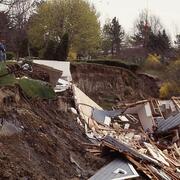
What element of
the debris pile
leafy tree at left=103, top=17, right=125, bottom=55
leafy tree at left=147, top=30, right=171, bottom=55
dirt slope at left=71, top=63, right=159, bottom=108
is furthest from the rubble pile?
leafy tree at left=103, top=17, right=125, bottom=55

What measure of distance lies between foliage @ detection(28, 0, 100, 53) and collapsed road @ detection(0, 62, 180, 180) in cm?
1780

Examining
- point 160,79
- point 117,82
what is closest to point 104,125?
point 117,82

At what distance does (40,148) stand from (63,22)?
2874cm

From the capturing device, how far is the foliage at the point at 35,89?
54.9ft

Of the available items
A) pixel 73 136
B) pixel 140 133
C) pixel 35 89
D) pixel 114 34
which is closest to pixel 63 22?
pixel 114 34

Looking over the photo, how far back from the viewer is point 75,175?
1316 centimetres

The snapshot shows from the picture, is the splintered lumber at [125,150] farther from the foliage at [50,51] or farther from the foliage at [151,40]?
the foliage at [151,40]

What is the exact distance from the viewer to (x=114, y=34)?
5859cm

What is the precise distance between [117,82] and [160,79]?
4336 millimetres

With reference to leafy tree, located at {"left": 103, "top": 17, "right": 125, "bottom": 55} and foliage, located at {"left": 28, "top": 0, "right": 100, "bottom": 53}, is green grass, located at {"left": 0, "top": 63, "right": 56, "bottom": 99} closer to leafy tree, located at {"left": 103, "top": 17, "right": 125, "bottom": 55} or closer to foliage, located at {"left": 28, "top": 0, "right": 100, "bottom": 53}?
foliage, located at {"left": 28, "top": 0, "right": 100, "bottom": 53}

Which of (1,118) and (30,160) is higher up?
(1,118)

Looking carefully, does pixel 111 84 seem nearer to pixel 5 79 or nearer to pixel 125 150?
pixel 5 79

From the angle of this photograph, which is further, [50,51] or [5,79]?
[50,51]

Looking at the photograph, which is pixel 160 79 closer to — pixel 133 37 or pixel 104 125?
pixel 104 125
